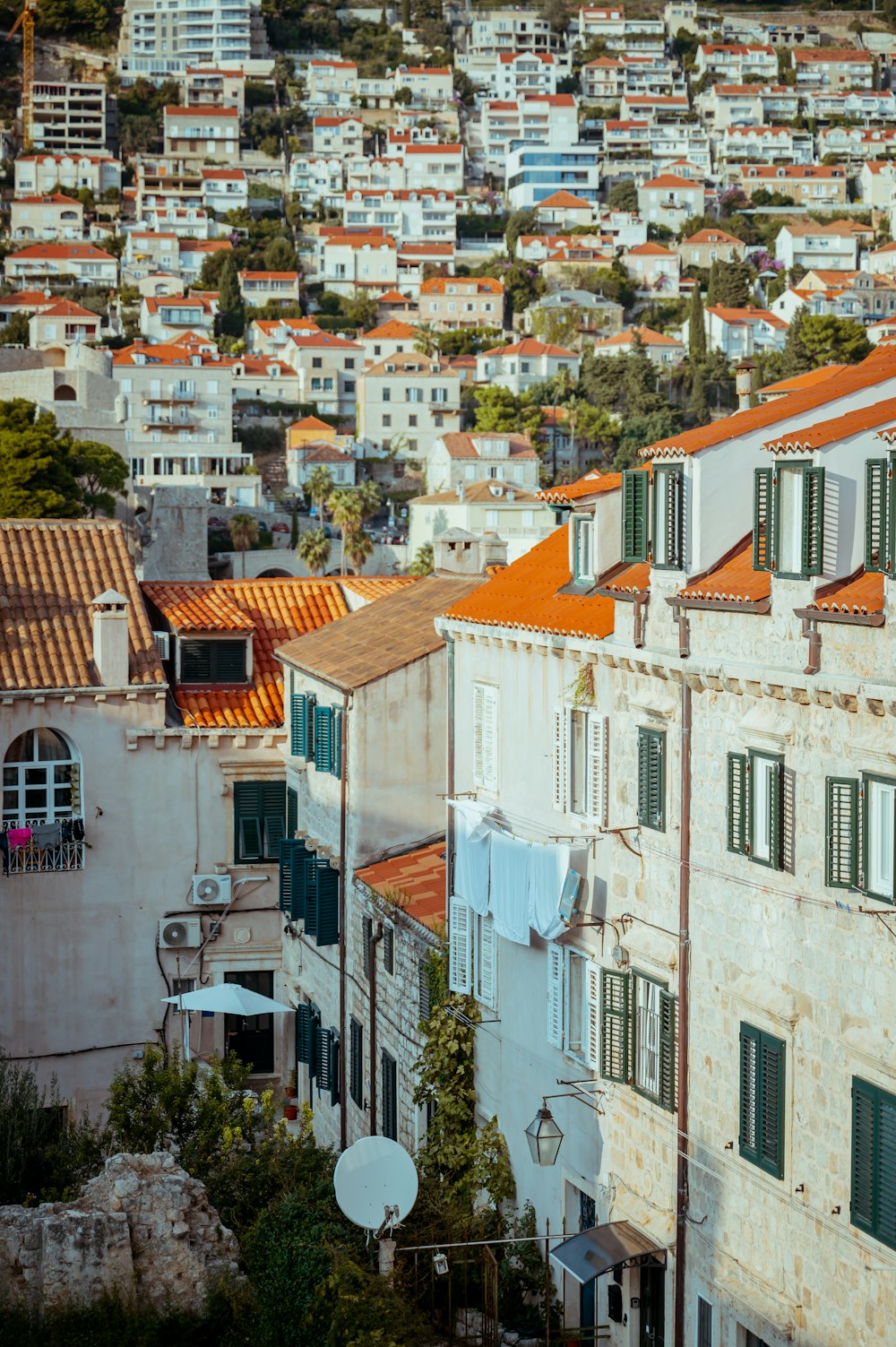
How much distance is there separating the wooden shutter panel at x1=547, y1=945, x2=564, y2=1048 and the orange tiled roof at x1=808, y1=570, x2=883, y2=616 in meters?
6.34

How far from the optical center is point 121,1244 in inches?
723

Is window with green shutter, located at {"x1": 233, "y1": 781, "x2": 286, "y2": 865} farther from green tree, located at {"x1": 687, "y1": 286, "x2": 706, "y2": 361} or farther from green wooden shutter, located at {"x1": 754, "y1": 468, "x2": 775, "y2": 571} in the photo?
green tree, located at {"x1": 687, "y1": 286, "x2": 706, "y2": 361}

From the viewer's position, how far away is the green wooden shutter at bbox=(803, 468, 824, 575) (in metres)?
14.3

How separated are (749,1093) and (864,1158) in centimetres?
183

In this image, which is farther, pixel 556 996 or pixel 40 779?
pixel 40 779

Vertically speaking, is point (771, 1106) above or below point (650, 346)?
below

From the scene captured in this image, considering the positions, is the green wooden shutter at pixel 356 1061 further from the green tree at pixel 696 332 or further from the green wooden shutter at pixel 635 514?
the green tree at pixel 696 332

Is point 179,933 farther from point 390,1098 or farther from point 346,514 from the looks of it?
point 346,514

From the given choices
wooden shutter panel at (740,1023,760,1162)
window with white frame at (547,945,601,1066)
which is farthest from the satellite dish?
wooden shutter panel at (740,1023,760,1162)

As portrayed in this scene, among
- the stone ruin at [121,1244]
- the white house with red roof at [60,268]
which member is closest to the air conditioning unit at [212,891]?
the stone ruin at [121,1244]

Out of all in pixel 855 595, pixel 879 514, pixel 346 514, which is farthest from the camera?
pixel 346 514

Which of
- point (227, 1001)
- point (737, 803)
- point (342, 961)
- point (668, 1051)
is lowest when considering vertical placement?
point (227, 1001)

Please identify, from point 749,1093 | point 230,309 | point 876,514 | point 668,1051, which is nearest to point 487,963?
point 668,1051

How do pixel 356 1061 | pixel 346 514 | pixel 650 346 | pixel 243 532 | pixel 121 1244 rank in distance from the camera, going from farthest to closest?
1. pixel 650 346
2. pixel 243 532
3. pixel 346 514
4. pixel 356 1061
5. pixel 121 1244
